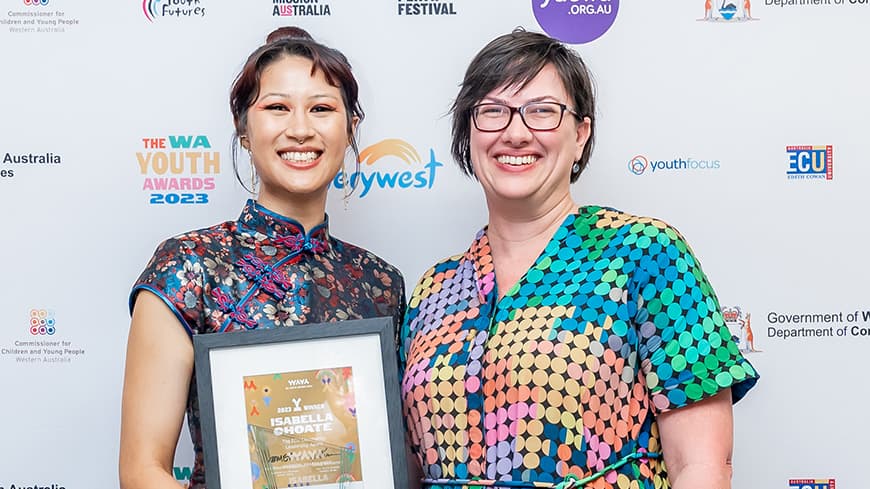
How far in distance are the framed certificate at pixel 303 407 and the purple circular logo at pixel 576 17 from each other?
3.40 ft

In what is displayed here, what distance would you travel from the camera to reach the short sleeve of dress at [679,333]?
143 centimetres

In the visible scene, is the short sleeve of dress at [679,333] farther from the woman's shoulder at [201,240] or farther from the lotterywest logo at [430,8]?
the lotterywest logo at [430,8]

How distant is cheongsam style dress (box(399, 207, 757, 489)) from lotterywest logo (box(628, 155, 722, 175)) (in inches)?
30.6

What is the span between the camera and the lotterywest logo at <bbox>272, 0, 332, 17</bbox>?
2.32m

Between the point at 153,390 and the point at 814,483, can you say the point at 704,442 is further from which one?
the point at 814,483

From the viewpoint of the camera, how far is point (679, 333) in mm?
1442

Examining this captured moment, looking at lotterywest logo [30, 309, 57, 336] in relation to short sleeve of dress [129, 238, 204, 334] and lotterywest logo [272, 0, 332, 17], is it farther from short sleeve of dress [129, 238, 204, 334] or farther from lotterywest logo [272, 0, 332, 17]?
lotterywest logo [272, 0, 332, 17]

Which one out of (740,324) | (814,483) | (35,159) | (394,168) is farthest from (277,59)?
(814,483)

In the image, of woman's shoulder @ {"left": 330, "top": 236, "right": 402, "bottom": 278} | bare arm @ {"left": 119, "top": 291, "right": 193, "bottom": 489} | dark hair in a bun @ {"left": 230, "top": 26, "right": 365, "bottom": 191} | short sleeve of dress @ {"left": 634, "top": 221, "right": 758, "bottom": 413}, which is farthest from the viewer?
woman's shoulder @ {"left": 330, "top": 236, "right": 402, "bottom": 278}

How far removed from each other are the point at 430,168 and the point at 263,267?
0.72 metres

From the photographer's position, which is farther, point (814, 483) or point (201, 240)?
point (814, 483)

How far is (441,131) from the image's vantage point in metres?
2.33

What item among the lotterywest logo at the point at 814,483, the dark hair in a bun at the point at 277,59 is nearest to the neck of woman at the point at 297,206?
the dark hair in a bun at the point at 277,59

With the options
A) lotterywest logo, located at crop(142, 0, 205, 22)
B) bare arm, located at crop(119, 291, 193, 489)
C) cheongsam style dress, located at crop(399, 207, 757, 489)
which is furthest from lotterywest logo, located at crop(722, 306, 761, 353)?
lotterywest logo, located at crop(142, 0, 205, 22)
